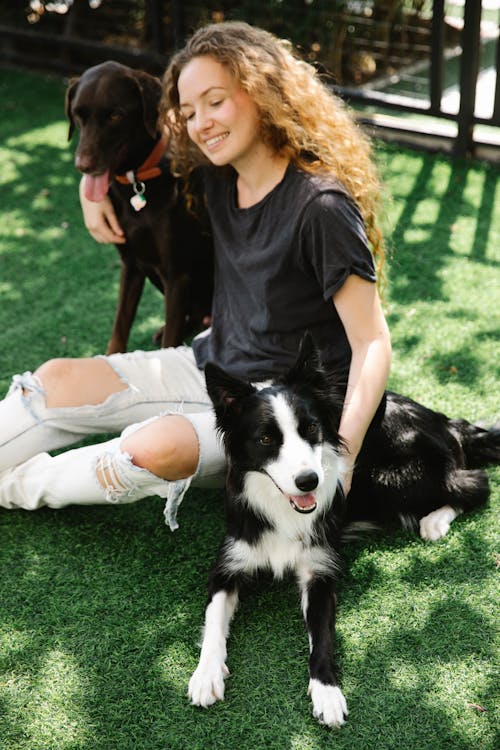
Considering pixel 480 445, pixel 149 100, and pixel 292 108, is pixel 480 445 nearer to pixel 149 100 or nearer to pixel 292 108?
pixel 292 108

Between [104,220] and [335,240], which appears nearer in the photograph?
[335,240]

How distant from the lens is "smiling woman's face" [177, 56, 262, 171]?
2.58 metres

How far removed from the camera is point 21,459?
9.28 ft

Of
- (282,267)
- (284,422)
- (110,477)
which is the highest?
(282,267)

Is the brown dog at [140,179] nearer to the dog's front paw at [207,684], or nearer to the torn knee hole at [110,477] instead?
the torn knee hole at [110,477]

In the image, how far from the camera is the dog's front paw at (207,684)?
220 cm

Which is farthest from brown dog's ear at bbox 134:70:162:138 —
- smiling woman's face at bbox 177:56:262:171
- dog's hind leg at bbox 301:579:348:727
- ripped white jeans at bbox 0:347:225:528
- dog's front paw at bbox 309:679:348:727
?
dog's front paw at bbox 309:679:348:727

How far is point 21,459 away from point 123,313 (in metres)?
1.08

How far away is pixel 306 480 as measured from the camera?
2180 mm

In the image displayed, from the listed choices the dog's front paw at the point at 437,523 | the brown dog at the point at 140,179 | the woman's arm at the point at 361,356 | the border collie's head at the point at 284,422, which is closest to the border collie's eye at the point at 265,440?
the border collie's head at the point at 284,422

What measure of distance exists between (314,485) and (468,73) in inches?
168

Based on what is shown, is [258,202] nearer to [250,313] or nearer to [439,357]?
[250,313]

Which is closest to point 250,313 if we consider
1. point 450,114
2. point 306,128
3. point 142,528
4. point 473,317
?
point 306,128

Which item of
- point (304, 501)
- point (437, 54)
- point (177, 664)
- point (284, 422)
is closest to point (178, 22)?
point (437, 54)
